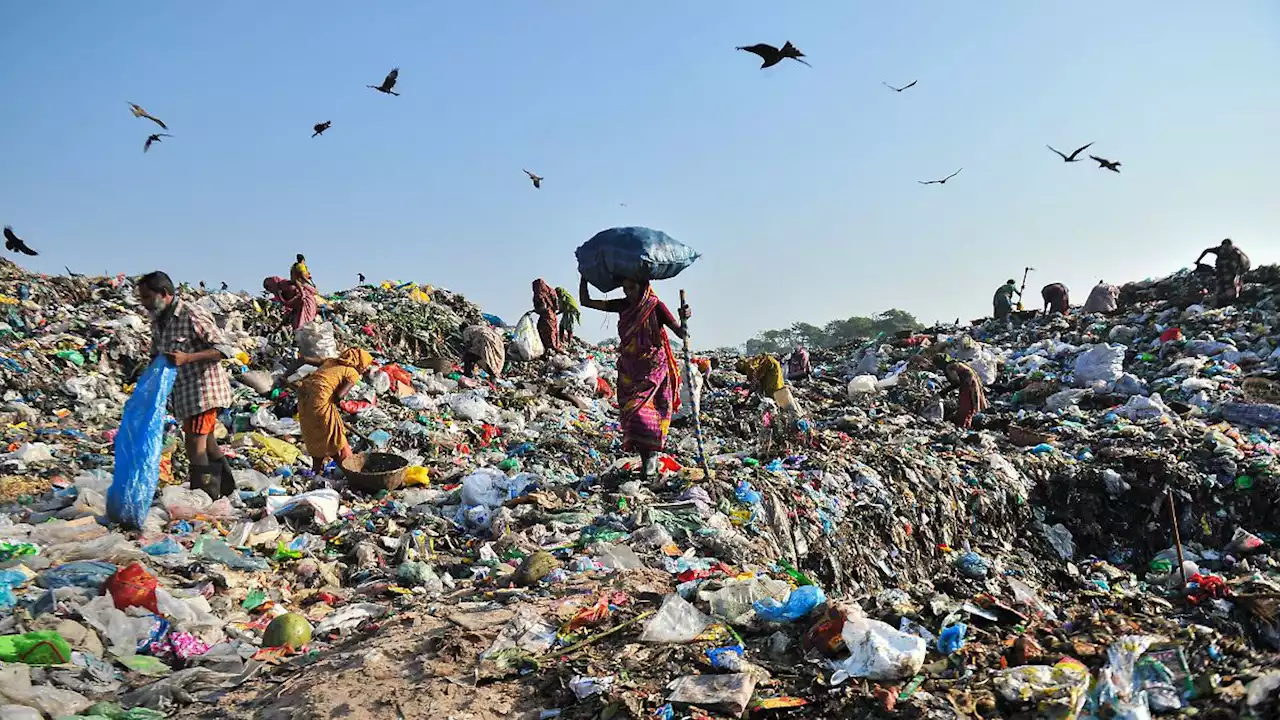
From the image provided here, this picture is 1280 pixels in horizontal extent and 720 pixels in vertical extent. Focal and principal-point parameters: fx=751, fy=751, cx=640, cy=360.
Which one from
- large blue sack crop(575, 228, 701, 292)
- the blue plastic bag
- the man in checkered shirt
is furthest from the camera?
large blue sack crop(575, 228, 701, 292)

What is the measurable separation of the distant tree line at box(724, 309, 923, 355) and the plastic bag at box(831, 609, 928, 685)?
27.1 metres

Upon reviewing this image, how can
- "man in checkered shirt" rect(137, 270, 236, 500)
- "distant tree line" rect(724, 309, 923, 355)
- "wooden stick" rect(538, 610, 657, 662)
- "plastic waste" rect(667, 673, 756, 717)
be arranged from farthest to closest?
"distant tree line" rect(724, 309, 923, 355)
"man in checkered shirt" rect(137, 270, 236, 500)
"wooden stick" rect(538, 610, 657, 662)
"plastic waste" rect(667, 673, 756, 717)

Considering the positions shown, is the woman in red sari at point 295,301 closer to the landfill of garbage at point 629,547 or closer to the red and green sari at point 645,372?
the landfill of garbage at point 629,547

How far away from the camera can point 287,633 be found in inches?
115

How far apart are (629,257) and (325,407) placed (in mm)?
2284

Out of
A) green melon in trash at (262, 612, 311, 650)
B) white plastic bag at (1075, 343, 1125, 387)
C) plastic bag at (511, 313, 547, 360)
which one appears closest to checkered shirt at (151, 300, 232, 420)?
green melon in trash at (262, 612, 311, 650)

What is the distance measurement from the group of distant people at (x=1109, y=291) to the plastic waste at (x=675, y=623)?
40.1 feet

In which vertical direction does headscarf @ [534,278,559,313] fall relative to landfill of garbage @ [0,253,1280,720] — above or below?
above

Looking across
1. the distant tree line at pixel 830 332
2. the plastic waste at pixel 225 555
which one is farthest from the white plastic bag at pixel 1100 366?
the distant tree line at pixel 830 332

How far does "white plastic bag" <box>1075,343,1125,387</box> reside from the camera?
933cm

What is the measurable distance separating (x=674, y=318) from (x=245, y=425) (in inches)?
163

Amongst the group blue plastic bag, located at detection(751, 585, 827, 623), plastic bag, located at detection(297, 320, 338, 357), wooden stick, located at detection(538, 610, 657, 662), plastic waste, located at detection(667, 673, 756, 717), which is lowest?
plastic waste, located at detection(667, 673, 756, 717)

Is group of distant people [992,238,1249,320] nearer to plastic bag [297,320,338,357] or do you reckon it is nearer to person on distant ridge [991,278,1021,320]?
person on distant ridge [991,278,1021,320]

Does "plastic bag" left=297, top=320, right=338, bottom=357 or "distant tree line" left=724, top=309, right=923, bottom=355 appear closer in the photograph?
"plastic bag" left=297, top=320, right=338, bottom=357
